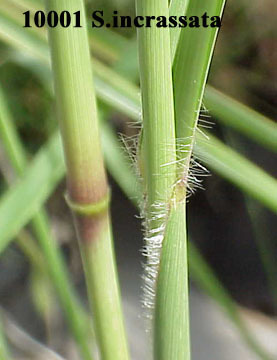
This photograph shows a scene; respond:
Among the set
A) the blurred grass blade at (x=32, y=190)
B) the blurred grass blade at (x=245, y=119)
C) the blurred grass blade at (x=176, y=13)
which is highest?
the blurred grass blade at (x=176, y=13)

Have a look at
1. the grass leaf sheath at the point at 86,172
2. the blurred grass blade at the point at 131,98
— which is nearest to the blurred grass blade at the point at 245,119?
the blurred grass blade at the point at 131,98

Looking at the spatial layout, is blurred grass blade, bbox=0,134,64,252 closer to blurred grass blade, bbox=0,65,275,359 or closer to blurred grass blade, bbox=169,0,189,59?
blurred grass blade, bbox=0,65,275,359

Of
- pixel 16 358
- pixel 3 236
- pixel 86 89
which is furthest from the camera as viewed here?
pixel 16 358

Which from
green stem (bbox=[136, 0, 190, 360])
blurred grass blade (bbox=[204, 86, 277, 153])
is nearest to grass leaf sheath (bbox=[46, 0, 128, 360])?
green stem (bbox=[136, 0, 190, 360])

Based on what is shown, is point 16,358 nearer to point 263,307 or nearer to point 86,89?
point 263,307

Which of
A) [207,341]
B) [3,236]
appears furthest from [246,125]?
[207,341]

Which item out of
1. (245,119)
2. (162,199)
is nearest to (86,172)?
(162,199)

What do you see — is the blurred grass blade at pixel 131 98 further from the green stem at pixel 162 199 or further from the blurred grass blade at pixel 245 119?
the green stem at pixel 162 199
